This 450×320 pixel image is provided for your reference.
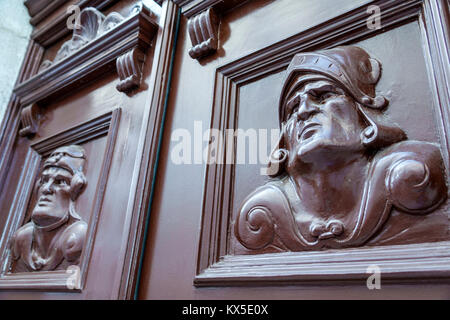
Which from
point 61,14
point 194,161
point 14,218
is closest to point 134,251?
point 194,161

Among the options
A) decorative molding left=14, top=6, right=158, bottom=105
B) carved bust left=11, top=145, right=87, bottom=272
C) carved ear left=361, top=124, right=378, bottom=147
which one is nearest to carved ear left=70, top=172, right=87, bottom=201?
carved bust left=11, top=145, right=87, bottom=272

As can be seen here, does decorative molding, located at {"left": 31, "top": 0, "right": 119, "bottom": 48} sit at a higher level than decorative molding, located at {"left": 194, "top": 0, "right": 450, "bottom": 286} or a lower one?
higher

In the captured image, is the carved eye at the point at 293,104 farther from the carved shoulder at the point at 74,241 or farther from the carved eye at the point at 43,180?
the carved eye at the point at 43,180

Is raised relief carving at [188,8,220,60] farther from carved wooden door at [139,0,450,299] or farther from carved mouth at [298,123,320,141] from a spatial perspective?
carved mouth at [298,123,320,141]

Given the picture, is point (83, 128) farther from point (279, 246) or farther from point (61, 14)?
point (279, 246)

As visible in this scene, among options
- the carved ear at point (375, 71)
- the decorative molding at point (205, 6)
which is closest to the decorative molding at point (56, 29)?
the decorative molding at point (205, 6)

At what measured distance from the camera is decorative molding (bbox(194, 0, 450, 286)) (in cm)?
57

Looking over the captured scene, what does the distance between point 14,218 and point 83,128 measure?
363mm

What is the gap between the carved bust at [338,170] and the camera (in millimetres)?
597

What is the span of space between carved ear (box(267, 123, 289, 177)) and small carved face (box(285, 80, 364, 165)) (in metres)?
0.01

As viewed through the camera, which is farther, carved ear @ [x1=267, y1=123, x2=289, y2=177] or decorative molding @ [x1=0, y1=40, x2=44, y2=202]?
decorative molding @ [x1=0, y1=40, x2=44, y2=202]

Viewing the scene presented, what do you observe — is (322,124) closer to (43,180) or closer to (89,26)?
(43,180)

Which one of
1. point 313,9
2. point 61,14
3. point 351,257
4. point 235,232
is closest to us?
point 351,257

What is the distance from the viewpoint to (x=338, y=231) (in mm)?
634
